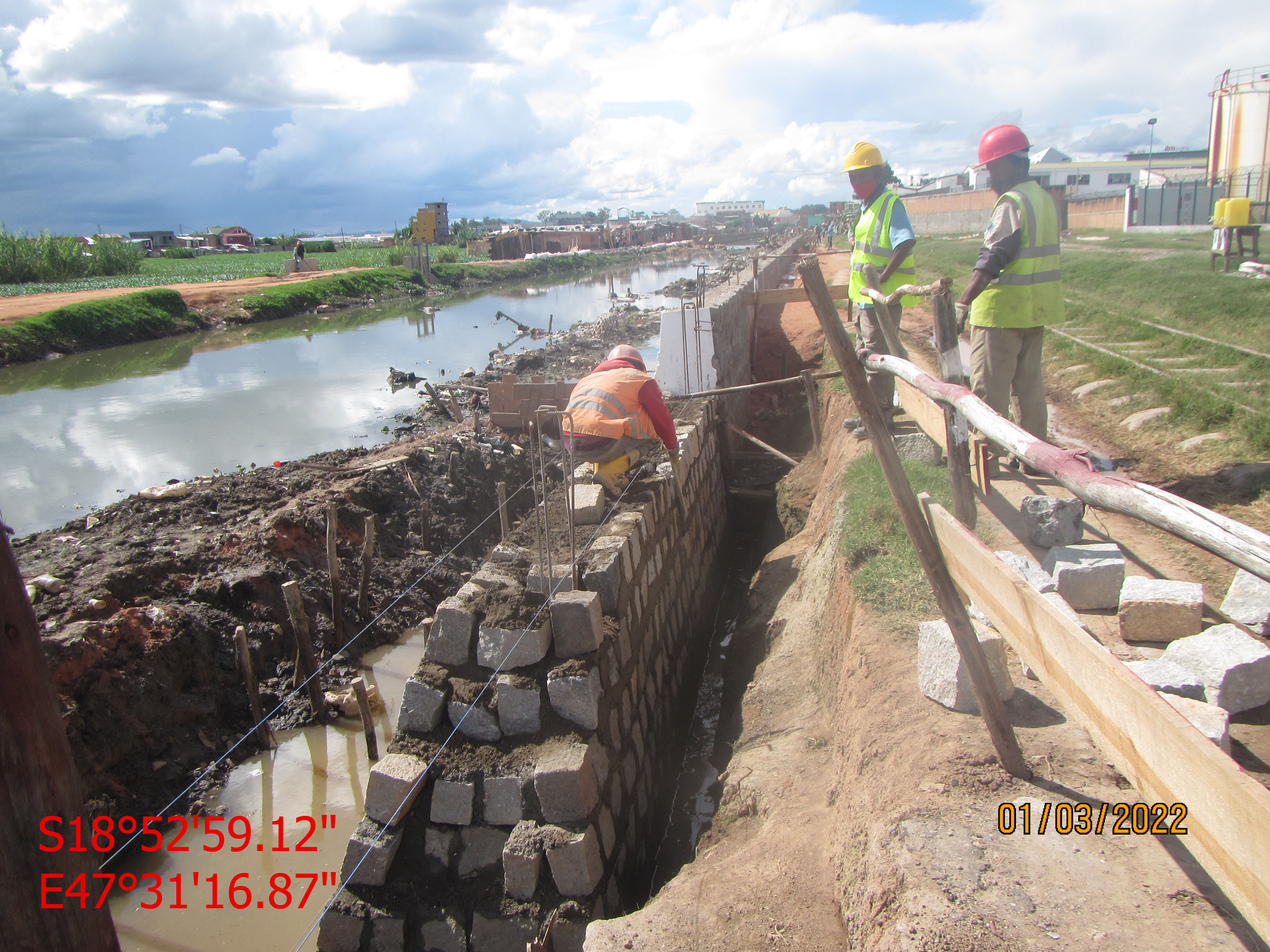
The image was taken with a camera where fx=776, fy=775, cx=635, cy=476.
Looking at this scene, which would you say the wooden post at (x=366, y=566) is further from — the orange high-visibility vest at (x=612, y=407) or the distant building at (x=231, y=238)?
the distant building at (x=231, y=238)

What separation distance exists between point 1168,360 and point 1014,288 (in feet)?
16.9

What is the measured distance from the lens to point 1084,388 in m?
8.73

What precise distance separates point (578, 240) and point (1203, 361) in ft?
288

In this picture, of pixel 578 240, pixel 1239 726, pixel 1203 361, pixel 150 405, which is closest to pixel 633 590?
pixel 1239 726

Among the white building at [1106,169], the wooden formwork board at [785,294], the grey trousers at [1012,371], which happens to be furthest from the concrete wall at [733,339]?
the white building at [1106,169]

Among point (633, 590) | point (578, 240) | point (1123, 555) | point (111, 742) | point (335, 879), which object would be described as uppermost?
point (578, 240)

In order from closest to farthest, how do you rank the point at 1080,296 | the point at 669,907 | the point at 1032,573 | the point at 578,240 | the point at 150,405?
the point at 669,907
the point at 1032,573
the point at 1080,296
the point at 150,405
the point at 578,240

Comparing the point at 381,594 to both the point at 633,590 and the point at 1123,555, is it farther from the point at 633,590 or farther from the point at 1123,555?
the point at 1123,555

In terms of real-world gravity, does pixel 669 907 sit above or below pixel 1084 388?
below

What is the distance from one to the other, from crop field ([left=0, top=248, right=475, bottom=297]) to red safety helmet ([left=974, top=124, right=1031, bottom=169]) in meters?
41.1

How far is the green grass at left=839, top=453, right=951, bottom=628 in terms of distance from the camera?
4.53 metres

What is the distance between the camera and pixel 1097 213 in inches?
1426

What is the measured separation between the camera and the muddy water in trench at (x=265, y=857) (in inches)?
202

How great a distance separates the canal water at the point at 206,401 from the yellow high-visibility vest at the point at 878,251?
7966 millimetres
